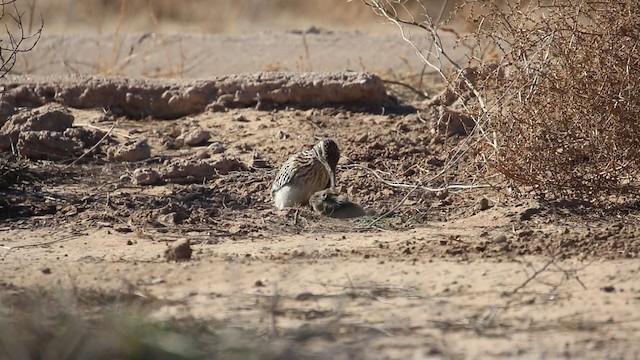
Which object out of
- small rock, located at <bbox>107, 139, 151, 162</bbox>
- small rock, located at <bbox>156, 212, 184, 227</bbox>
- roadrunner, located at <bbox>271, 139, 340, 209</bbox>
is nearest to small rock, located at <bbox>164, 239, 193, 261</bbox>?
small rock, located at <bbox>156, 212, 184, 227</bbox>

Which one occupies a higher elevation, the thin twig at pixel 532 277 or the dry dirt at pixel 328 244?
the thin twig at pixel 532 277

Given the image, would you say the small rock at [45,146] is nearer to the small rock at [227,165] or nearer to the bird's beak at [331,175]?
the small rock at [227,165]

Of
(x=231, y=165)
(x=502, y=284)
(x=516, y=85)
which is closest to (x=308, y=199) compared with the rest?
(x=231, y=165)

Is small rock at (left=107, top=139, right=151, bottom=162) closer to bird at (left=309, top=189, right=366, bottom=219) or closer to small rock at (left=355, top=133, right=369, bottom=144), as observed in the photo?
small rock at (left=355, top=133, right=369, bottom=144)

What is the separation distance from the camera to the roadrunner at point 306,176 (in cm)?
883

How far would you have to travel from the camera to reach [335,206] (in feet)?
27.9

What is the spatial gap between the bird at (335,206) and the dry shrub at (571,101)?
98cm

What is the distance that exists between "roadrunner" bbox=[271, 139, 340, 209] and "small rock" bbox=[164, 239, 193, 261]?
1.70 meters

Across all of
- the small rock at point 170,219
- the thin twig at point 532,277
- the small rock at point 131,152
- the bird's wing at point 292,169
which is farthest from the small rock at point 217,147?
the thin twig at point 532,277

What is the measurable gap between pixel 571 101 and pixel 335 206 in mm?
1689

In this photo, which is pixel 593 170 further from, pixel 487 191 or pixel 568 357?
pixel 568 357

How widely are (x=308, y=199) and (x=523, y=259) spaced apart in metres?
2.28

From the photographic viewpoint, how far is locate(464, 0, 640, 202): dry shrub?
7.67 metres

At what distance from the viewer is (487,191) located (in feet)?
28.8
